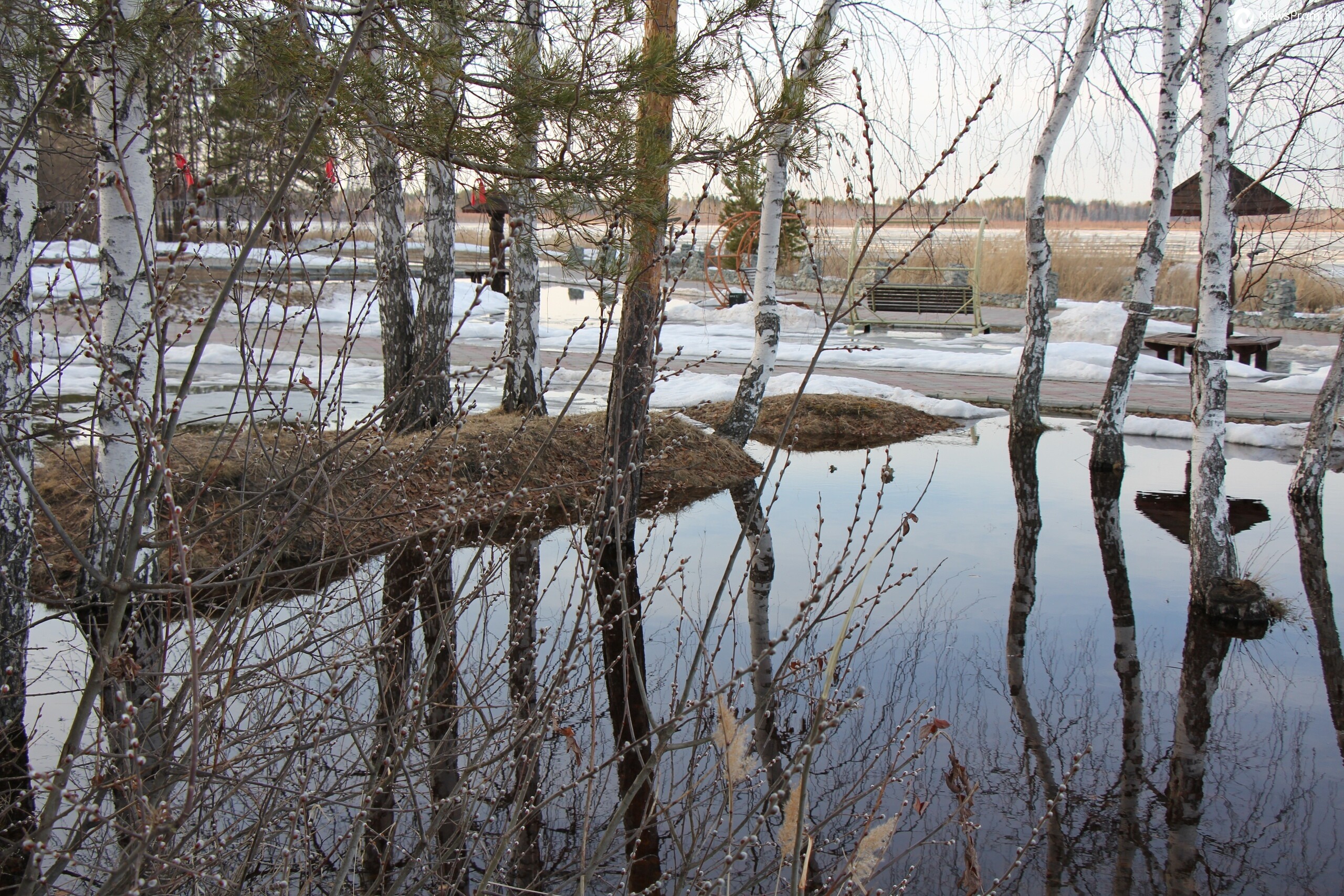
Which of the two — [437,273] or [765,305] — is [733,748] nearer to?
[437,273]

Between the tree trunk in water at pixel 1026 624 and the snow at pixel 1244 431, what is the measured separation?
1.67m

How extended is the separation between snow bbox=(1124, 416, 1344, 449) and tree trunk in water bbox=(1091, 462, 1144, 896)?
2845 millimetres

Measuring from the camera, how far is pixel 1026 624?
5.40m

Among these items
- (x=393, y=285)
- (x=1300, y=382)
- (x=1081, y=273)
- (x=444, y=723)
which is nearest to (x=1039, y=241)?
(x=1300, y=382)

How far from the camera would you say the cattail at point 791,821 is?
1.20 m

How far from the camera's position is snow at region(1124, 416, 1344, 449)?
A: 10125mm

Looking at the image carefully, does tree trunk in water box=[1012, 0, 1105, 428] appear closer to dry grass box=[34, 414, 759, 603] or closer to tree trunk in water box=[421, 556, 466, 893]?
dry grass box=[34, 414, 759, 603]

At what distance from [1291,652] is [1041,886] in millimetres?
2751

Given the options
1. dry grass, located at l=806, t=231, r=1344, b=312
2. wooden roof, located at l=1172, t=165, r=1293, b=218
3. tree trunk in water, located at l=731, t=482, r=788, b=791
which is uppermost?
wooden roof, located at l=1172, t=165, r=1293, b=218

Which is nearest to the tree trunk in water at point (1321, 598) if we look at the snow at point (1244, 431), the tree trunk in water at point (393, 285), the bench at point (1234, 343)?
the snow at point (1244, 431)

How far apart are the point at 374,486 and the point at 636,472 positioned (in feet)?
4.04

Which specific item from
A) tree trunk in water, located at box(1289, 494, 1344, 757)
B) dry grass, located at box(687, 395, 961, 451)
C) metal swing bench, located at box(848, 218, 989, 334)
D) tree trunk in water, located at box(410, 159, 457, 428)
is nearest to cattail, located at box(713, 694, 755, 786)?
tree trunk in water, located at box(1289, 494, 1344, 757)

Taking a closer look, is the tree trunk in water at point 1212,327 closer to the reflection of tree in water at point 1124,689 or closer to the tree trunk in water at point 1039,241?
the reflection of tree in water at point 1124,689

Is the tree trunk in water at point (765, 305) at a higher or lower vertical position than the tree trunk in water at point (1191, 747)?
higher
